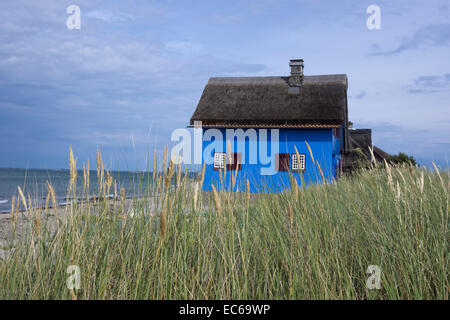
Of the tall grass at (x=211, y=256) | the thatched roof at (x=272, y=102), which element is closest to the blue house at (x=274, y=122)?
the thatched roof at (x=272, y=102)

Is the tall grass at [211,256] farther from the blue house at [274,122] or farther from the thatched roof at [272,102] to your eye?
the thatched roof at [272,102]

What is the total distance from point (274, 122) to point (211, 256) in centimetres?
1829

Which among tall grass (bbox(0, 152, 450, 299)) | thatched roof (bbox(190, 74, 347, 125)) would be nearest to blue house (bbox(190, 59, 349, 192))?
thatched roof (bbox(190, 74, 347, 125))

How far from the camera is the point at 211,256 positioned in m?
2.95

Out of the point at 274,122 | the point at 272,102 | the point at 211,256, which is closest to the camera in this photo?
the point at 211,256

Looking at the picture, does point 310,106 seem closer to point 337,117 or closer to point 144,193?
point 337,117

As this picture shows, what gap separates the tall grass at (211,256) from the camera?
271 centimetres

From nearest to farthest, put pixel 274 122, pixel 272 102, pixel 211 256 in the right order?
1. pixel 211 256
2. pixel 274 122
3. pixel 272 102

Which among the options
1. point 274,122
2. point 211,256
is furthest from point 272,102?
point 211,256

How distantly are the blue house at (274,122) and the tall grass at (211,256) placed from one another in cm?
1486

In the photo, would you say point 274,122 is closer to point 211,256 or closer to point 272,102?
point 272,102

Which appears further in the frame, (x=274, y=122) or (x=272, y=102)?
(x=272, y=102)
